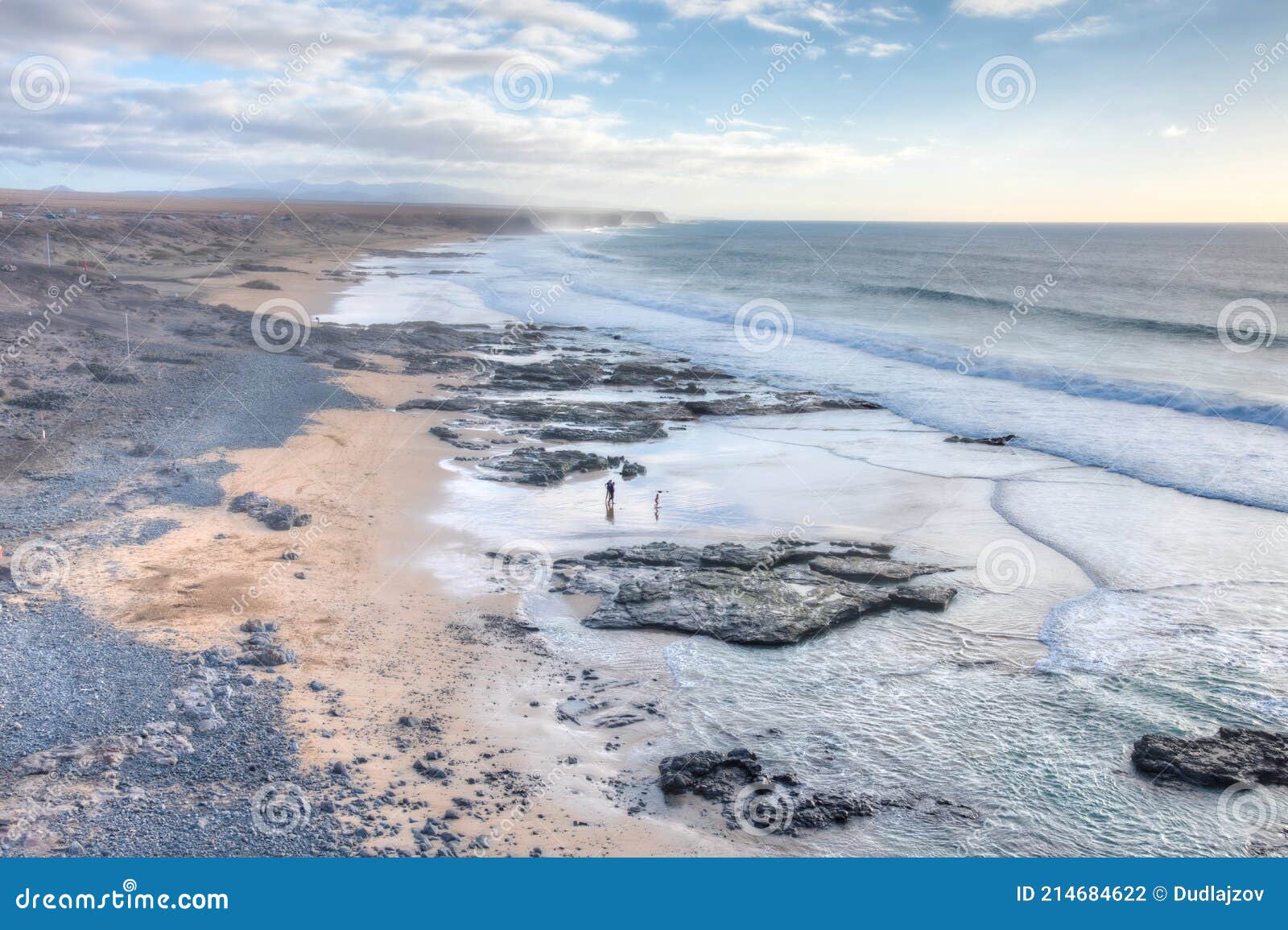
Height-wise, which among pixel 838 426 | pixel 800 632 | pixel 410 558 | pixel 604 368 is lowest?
pixel 800 632

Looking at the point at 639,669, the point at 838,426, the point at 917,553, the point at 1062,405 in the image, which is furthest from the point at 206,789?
the point at 1062,405

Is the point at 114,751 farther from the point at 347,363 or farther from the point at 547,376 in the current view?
the point at 547,376

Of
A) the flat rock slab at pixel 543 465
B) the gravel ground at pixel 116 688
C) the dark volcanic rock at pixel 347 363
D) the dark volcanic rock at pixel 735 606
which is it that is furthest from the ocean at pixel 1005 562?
the dark volcanic rock at pixel 347 363

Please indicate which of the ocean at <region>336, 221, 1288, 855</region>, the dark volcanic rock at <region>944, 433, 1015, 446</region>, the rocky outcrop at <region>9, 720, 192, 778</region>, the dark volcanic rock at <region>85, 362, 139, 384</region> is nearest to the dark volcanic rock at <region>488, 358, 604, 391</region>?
the ocean at <region>336, 221, 1288, 855</region>

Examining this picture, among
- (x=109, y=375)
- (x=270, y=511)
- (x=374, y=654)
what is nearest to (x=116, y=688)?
(x=374, y=654)

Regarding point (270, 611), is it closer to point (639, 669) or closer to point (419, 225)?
point (639, 669)

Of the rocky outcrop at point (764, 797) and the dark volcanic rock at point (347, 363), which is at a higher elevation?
the dark volcanic rock at point (347, 363)

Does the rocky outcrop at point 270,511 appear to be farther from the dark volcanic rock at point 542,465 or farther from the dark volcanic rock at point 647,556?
the dark volcanic rock at point 647,556
